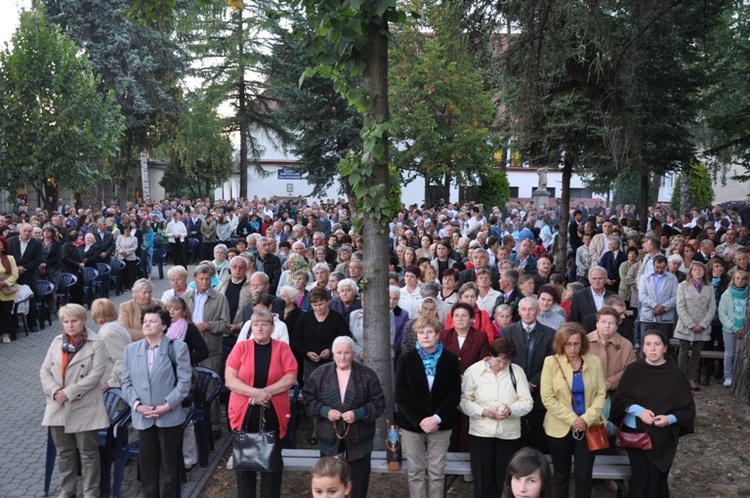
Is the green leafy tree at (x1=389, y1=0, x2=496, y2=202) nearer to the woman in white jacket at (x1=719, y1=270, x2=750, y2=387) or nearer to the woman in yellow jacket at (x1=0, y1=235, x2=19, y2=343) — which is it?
the woman in yellow jacket at (x1=0, y1=235, x2=19, y2=343)

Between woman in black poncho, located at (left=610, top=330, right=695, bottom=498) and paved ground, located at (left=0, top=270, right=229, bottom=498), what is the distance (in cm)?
394

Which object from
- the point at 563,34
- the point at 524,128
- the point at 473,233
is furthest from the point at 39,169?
the point at 563,34

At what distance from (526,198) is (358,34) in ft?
185

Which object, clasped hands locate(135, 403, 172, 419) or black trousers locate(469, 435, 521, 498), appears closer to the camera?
clasped hands locate(135, 403, 172, 419)

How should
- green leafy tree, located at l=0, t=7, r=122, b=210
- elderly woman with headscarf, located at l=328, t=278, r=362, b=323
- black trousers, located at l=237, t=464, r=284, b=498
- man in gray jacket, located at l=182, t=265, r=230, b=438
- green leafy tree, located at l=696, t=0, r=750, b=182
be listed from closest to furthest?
1. black trousers, located at l=237, t=464, r=284, b=498
2. man in gray jacket, located at l=182, t=265, r=230, b=438
3. elderly woman with headscarf, located at l=328, t=278, r=362, b=323
4. green leafy tree, located at l=696, t=0, r=750, b=182
5. green leafy tree, located at l=0, t=7, r=122, b=210

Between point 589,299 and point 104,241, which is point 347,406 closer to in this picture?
point 589,299

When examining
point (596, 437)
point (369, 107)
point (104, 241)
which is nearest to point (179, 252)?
point (104, 241)

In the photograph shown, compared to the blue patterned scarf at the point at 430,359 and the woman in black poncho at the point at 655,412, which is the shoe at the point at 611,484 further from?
the blue patterned scarf at the point at 430,359

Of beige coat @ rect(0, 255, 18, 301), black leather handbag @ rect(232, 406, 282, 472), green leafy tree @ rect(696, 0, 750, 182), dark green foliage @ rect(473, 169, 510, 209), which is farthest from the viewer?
dark green foliage @ rect(473, 169, 510, 209)

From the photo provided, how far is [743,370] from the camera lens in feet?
28.9

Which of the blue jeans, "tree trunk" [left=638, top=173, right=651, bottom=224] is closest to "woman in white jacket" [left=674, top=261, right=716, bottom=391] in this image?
the blue jeans

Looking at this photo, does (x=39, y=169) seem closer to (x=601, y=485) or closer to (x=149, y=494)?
(x=149, y=494)

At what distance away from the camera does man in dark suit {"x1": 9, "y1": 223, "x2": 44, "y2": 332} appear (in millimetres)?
13125

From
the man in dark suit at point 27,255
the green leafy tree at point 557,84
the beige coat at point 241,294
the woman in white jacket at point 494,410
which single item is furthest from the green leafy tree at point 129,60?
the woman in white jacket at point 494,410
